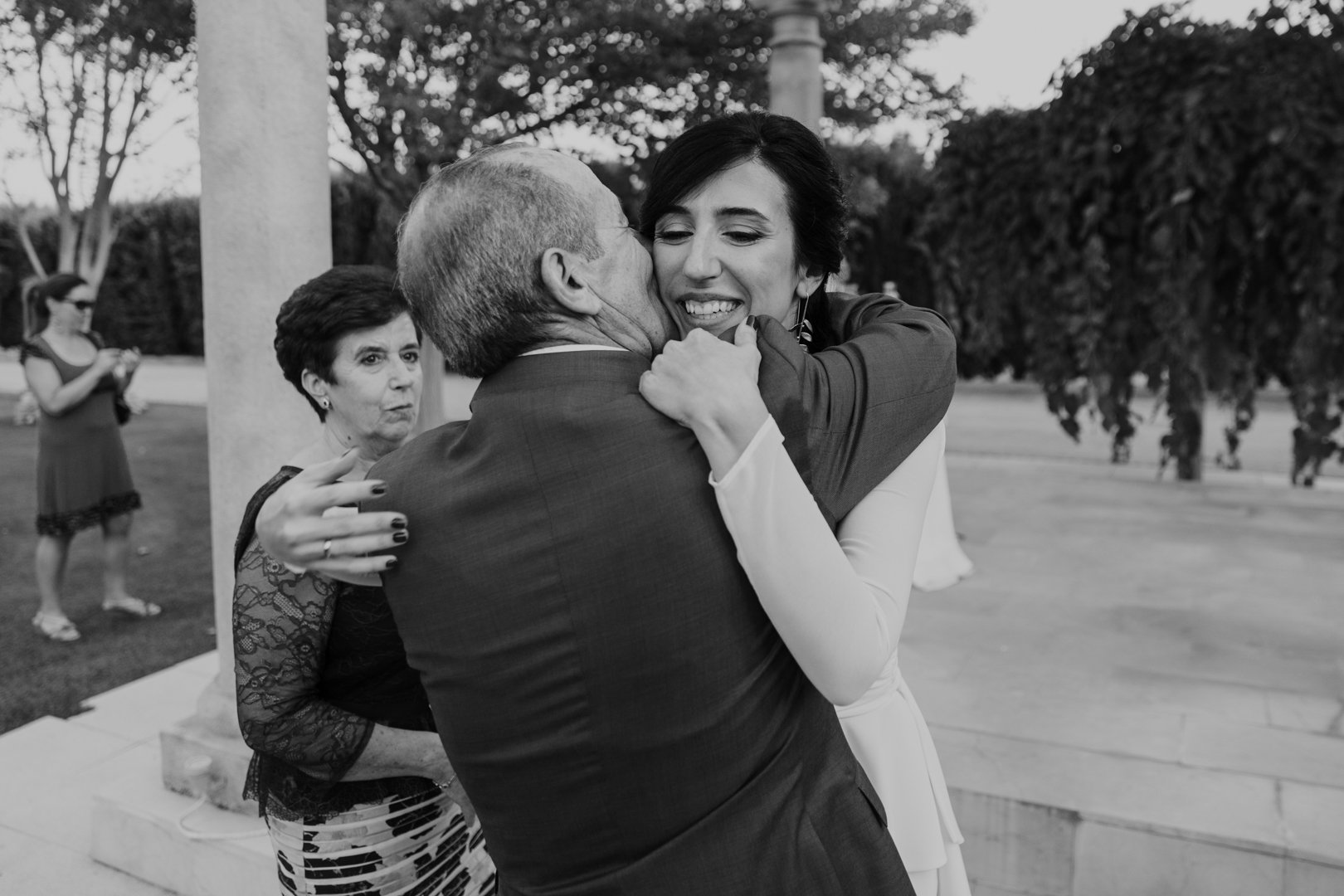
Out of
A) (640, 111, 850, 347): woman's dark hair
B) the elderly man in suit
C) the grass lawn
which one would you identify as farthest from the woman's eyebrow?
the grass lawn

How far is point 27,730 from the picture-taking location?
4.30 meters

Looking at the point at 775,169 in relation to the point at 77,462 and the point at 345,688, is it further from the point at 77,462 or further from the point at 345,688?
the point at 77,462

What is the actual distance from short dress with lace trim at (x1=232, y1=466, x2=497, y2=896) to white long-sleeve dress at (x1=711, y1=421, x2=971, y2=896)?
782 millimetres

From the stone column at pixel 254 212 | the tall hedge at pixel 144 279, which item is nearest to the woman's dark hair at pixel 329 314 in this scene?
the stone column at pixel 254 212

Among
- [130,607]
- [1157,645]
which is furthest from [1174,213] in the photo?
[130,607]

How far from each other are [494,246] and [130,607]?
5.98 metres

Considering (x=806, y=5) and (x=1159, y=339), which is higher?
(x=806, y=5)

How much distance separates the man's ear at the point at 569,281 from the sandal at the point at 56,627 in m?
5.62

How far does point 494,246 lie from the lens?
1116 mm

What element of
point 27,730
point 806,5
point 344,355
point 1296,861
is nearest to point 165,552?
point 27,730

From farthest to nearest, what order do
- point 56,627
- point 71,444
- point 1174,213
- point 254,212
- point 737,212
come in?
point 71,444 < point 56,627 < point 1174,213 < point 254,212 < point 737,212

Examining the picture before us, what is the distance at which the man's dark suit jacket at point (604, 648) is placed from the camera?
105 cm

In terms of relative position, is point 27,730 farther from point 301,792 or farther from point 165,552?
point 165,552

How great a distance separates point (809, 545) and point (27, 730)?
4.43m
